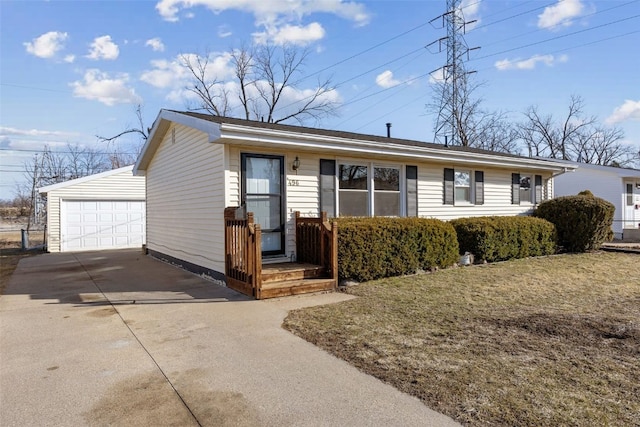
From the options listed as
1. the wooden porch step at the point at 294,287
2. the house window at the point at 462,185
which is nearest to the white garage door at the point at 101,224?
the wooden porch step at the point at 294,287

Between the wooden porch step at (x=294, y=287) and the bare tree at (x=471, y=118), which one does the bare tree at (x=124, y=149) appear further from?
the wooden porch step at (x=294, y=287)

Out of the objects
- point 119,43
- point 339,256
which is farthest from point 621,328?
point 119,43

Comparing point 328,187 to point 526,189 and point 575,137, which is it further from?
point 575,137

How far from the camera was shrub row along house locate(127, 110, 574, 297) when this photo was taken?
7316 mm

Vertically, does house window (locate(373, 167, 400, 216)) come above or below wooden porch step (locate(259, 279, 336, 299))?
above

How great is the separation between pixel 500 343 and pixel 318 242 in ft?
13.1

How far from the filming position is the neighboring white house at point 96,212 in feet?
51.9

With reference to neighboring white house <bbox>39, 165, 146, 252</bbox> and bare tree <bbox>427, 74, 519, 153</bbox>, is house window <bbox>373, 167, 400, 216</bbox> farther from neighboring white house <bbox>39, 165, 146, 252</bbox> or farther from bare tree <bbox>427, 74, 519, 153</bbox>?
bare tree <bbox>427, 74, 519, 153</bbox>

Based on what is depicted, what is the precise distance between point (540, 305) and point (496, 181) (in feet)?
23.8

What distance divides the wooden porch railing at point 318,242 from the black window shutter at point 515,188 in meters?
7.97

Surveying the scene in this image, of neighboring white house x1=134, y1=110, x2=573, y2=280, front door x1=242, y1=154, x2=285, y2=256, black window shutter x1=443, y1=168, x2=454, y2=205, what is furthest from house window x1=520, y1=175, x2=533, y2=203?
front door x1=242, y1=154, x2=285, y2=256

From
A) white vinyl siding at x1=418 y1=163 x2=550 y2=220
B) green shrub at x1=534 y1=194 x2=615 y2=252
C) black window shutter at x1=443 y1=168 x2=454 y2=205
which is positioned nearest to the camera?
white vinyl siding at x1=418 y1=163 x2=550 y2=220

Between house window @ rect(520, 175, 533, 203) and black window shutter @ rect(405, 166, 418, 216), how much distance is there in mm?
5125

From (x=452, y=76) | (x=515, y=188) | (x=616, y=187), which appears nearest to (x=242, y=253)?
(x=515, y=188)
